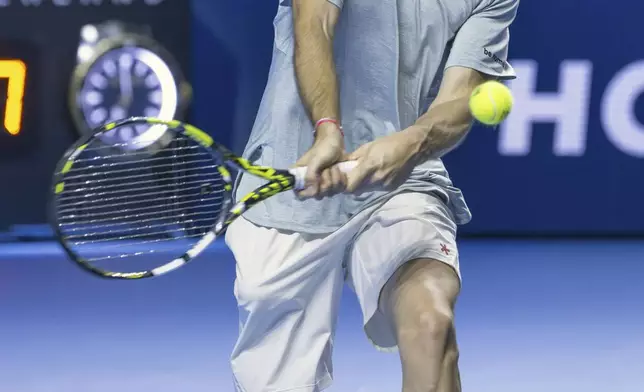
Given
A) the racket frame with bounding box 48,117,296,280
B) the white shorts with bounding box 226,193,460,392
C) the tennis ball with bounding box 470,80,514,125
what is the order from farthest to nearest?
1. the white shorts with bounding box 226,193,460,392
2. the tennis ball with bounding box 470,80,514,125
3. the racket frame with bounding box 48,117,296,280

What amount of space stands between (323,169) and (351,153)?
0.12 meters

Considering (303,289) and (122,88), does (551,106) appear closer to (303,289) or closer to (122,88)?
(122,88)

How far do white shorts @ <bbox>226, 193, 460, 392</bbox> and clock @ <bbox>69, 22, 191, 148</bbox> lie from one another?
11.9 ft

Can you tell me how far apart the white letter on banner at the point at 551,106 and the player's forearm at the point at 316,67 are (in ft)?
13.3

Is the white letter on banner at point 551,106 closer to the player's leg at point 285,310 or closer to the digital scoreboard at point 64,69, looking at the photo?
the digital scoreboard at point 64,69

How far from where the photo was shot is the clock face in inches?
263

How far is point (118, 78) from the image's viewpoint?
22.0 feet

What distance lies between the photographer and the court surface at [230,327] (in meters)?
4.52

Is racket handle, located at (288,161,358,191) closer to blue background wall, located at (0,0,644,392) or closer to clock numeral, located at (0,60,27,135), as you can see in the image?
blue background wall, located at (0,0,644,392)

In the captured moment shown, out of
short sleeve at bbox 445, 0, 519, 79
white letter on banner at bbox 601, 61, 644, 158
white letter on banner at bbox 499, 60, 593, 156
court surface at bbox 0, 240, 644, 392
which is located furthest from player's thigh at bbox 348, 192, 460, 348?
white letter on banner at bbox 601, 61, 644, 158

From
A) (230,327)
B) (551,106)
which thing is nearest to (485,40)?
A: (230,327)

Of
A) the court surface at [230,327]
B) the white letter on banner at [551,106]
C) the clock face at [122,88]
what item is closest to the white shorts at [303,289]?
the court surface at [230,327]

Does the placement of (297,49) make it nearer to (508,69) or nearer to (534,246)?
(508,69)

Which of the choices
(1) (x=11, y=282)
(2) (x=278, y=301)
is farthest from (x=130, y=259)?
(2) (x=278, y=301)
